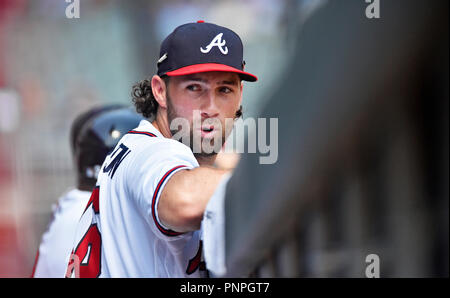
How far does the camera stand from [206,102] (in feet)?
4.29

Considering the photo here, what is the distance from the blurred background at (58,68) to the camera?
567 centimetres

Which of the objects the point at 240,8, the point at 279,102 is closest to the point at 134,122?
the point at 279,102

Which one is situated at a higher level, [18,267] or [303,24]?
[303,24]

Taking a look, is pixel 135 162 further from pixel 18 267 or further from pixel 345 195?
pixel 18 267

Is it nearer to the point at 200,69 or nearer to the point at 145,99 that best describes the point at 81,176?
the point at 145,99

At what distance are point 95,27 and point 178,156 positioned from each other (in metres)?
6.52

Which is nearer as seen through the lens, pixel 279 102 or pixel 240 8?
pixel 279 102

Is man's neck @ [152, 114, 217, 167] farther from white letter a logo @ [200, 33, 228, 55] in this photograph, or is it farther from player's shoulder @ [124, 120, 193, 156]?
white letter a logo @ [200, 33, 228, 55]

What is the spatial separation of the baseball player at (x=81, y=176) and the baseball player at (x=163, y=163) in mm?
873

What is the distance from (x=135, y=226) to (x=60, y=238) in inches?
49.3

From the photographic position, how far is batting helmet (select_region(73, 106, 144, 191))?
8.06 ft

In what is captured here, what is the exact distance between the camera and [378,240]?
27.5 inches

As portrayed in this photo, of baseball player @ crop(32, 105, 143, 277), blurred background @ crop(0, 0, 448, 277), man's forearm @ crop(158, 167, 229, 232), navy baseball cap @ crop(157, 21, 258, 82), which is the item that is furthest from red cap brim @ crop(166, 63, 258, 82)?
blurred background @ crop(0, 0, 448, 277)

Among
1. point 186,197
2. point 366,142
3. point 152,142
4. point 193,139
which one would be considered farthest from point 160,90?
point 366,142
